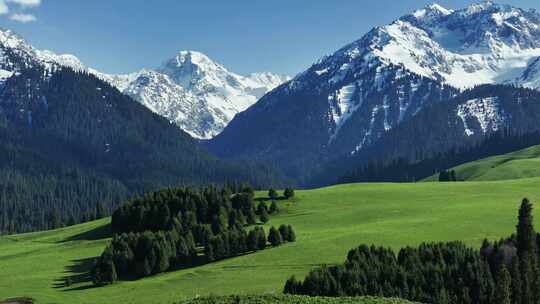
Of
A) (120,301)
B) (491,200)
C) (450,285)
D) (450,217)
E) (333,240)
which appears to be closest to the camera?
(450,285)

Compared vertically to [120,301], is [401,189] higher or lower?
higher

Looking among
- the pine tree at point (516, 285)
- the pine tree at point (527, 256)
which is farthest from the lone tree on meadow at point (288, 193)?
the pine tree at point (516, 285)

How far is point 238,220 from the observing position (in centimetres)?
15350

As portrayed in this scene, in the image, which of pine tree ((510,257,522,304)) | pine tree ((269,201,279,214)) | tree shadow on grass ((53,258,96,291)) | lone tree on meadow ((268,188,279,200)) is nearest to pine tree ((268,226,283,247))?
tree shadow on grass ((53,258,96,291))

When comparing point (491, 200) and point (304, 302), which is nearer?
point (304, 302)

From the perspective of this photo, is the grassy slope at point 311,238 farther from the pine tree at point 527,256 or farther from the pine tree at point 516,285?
the pine tree at point 516,285

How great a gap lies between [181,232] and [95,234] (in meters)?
36.5

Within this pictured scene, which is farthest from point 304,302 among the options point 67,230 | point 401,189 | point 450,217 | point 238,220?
point 67,230

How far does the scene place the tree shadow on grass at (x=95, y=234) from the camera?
549 feet

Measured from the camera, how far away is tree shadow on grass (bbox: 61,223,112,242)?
167 m

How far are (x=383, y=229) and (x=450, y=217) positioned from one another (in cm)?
1586

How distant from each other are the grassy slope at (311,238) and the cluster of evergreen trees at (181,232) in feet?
15.9

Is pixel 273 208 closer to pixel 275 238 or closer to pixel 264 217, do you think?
pixel 264 217

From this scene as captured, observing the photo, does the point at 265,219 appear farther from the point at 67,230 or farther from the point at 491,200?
the point at 67,230
